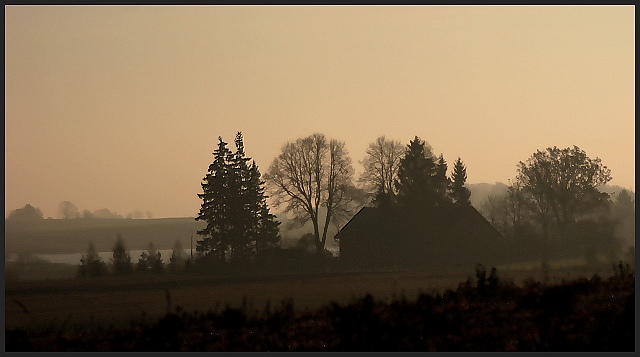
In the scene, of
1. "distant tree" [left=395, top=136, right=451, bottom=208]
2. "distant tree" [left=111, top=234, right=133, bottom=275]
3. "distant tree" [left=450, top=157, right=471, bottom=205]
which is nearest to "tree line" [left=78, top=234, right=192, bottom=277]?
"distant tree" [left=111, top=234, right=133, bottom=275]

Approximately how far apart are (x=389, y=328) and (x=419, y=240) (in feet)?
119

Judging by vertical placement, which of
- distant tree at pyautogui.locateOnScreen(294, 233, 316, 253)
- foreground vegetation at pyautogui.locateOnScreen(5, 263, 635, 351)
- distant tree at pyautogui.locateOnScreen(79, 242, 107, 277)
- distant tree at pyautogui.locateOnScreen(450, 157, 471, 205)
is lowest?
foreground vegetation at pyautogui.locateOnScreen(5, 263, 635, 351)

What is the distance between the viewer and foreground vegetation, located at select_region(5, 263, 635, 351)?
760 inches

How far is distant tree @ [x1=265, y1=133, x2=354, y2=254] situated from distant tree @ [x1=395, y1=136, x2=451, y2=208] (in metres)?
4.72

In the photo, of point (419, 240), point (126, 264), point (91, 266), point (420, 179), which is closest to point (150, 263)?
point (126, 264)

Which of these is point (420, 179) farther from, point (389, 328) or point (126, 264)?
point (389, 328)

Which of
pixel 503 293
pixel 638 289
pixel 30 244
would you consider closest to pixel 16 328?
pixel 503 293

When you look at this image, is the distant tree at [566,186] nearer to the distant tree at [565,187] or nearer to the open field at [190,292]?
the distant tree at [565,187]

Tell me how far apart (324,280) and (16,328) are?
907 inches

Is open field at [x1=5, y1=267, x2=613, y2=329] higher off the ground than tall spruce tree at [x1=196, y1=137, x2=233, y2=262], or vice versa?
tall spruce tree at [x1=196, y1=137, x2=233, y2=262]

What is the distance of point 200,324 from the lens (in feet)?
66.6

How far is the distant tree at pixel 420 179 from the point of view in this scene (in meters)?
59.4

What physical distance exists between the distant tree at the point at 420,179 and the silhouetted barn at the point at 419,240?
145 centimetres

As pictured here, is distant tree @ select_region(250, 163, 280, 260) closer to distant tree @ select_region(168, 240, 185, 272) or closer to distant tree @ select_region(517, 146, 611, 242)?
distant tree @ select_region(168, 240, 185, 272)
